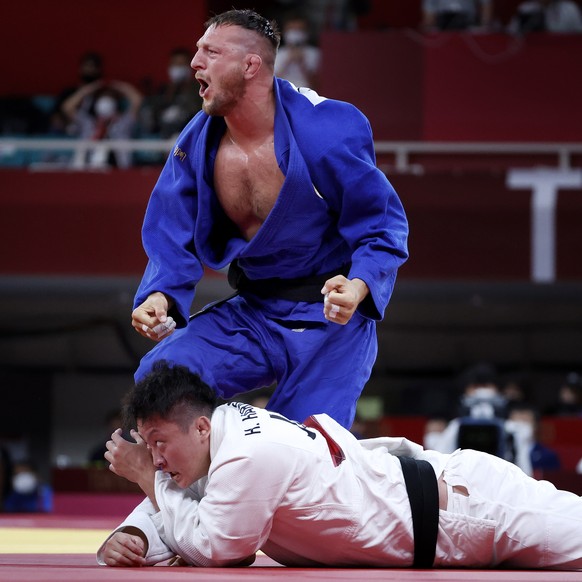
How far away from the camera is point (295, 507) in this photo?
2229 mm

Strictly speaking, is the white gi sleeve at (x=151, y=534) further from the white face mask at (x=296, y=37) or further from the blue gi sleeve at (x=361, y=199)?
the white face mask at (x=296, y=37)

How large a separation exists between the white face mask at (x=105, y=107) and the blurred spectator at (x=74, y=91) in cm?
10

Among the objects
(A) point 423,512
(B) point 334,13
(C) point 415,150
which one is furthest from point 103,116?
(A) point 423,512

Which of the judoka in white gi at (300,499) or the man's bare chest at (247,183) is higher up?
the man's bare chest at (247,183)

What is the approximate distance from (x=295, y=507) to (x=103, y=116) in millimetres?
7404

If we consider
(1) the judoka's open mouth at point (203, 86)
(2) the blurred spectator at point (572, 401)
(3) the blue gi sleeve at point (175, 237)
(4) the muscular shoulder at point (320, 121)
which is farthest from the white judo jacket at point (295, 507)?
(2) the blurred spectator at point (572, 401)

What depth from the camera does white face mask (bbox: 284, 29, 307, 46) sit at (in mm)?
9141

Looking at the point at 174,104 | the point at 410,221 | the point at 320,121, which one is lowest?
the point at 410,221

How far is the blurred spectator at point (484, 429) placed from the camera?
5.73m

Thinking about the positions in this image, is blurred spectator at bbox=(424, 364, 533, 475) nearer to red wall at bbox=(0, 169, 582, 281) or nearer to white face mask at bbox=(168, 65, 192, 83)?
red wall at bbox=(0, 169, 582, 281)

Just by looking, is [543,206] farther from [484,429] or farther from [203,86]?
[203,86]

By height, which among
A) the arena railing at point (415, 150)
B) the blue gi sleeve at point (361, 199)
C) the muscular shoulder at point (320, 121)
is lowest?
the arena railing at point (415, 150)

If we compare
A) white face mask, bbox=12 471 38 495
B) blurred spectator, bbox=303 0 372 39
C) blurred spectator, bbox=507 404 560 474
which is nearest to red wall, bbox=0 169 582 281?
blurred spectator, bbox=507 404 560 474

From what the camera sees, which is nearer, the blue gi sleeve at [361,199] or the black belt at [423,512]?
the black belt at [423,512]
